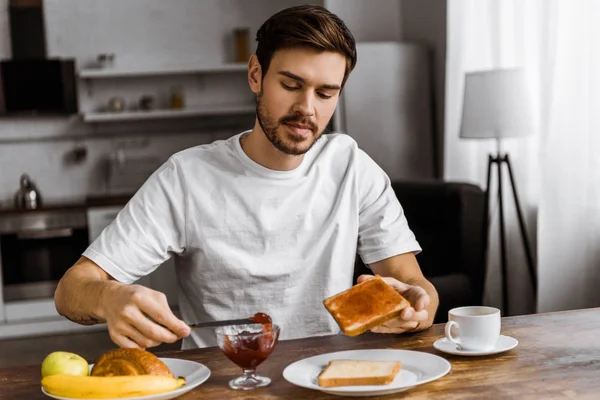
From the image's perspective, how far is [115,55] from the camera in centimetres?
581

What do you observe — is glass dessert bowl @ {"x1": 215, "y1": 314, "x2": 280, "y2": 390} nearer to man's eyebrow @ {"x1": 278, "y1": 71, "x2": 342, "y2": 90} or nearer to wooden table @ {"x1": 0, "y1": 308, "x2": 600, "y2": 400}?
wooden table @ {"x1": 0, "y1": 308, "x2": 600, "y2": 400}

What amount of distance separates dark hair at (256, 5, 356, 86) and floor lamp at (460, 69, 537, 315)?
68.9 inches

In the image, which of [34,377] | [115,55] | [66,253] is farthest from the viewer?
[115,55]

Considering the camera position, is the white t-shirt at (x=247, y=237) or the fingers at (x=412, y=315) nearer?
the fingers at (x=412, y=315)

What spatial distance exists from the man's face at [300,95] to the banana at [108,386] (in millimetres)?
763

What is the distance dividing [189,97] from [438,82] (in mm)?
1841

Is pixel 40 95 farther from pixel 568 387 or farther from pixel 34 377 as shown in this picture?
pixel 568 387

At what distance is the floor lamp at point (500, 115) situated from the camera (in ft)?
11.9

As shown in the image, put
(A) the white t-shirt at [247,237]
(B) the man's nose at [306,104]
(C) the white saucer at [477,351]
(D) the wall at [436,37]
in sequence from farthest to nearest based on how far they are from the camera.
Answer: (D) the wall at [436,37]
(A) the white t-shirt at [247,237]
(B) the man's nose at [306,104]
(C) the white saucer at [477,351]

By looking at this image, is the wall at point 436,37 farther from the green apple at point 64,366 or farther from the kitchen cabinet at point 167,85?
the green apple at point 64,366

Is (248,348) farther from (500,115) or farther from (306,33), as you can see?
(500,115)

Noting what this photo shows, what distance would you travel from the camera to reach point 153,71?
555cm

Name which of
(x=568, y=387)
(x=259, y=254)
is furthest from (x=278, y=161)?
(x=568, y=387)

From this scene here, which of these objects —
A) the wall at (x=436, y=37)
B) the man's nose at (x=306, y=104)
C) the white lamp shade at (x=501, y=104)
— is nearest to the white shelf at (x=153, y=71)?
the wall at (x=436, y=37)
